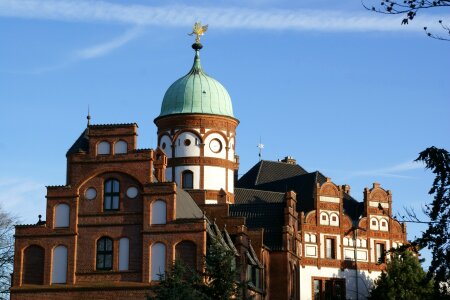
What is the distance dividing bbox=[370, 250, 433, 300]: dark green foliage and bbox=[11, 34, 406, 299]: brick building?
4.01 metres

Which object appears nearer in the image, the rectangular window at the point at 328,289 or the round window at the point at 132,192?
the round window at the point at 132,192

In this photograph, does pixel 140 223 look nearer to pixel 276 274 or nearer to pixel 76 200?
pixel 76 200

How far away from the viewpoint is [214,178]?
7900 centimetres

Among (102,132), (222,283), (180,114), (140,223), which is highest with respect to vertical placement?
(180,114)

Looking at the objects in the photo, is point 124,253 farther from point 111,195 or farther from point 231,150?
point 231,150

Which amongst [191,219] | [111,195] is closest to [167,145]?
[111,195]

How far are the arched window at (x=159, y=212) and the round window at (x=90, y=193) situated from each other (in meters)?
3.61

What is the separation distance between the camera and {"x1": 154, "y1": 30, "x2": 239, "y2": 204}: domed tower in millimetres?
79062

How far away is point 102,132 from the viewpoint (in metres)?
60.2

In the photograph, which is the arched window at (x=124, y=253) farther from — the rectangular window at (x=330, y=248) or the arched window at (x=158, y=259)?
the rectangular window at (x=330, y=248)

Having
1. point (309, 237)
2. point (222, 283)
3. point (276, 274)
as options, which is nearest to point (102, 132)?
point (222, 283)

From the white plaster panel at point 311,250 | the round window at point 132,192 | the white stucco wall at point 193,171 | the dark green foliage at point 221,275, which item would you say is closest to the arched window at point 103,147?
the round window at point 132,192

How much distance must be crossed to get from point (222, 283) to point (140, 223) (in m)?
10.8

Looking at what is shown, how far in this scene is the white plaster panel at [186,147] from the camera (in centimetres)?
7981
